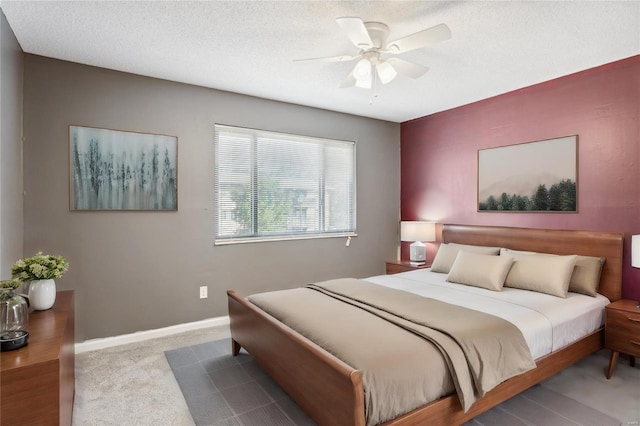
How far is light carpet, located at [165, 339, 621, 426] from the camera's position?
2.15 metres

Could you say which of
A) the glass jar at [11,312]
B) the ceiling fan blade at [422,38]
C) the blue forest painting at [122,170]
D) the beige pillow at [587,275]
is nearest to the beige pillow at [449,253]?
the beige pillow at [587,275]

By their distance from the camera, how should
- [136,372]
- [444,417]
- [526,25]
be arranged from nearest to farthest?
[444,417]
[526,25]
[136,372]

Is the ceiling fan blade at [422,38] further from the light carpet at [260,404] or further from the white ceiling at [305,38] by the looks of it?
the light carpet at [260,404]

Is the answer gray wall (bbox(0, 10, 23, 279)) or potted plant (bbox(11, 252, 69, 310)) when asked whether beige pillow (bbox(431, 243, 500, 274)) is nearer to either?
potted plant (bbox(11, 252, 69, 310))

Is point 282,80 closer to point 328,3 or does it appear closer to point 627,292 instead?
point 328,3

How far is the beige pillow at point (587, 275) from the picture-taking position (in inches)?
117

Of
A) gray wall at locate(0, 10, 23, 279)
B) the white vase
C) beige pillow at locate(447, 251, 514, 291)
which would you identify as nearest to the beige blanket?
beige pillow at locate(447, 251, 514, 291)

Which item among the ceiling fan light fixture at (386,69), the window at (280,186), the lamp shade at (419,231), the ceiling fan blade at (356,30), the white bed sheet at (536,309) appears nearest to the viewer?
the ceiling fan blade at (356,30)

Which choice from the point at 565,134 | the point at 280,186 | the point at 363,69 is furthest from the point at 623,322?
the point at 280,186

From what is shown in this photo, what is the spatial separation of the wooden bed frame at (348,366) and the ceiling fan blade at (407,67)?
2.01 m

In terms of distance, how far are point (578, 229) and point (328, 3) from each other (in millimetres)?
3098

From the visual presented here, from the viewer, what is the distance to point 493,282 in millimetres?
3123

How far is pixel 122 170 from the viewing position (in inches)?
131

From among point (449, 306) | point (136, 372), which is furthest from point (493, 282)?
point (136, 372)
